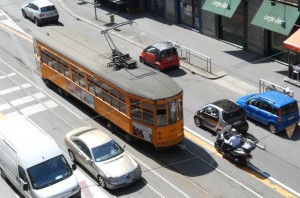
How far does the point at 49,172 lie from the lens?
23.5m

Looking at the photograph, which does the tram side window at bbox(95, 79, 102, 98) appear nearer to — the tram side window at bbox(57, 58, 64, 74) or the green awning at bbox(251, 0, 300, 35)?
the tram side window at bbox(57, 58, 64, 74)

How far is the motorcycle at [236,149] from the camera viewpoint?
26.2 metres

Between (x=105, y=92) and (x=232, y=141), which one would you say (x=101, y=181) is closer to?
(x=105, y=92)

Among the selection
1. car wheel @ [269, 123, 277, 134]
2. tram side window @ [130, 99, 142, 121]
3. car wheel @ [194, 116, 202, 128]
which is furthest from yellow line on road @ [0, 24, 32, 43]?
car wheel @ [269, 123, 277, 134]

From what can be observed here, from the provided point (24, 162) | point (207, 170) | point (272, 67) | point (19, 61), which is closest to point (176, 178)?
point (207, 170)

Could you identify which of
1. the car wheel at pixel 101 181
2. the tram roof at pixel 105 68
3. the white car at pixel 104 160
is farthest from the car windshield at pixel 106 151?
the tram roof at pixel 105 68

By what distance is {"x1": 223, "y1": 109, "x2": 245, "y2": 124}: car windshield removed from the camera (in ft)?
93.5

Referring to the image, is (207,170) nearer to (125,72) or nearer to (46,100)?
(125,72)

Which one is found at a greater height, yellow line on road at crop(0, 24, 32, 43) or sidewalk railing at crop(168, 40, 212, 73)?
yellow line on road at crop(0, 24, 32, 43)

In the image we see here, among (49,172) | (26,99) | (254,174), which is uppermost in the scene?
(49,172)

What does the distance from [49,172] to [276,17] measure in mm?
19059

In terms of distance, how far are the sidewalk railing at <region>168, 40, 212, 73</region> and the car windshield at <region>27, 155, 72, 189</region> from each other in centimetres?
1542

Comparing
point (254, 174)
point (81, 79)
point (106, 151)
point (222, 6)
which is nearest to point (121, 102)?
point (106, 151)

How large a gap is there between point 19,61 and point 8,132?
1563 centimetres
